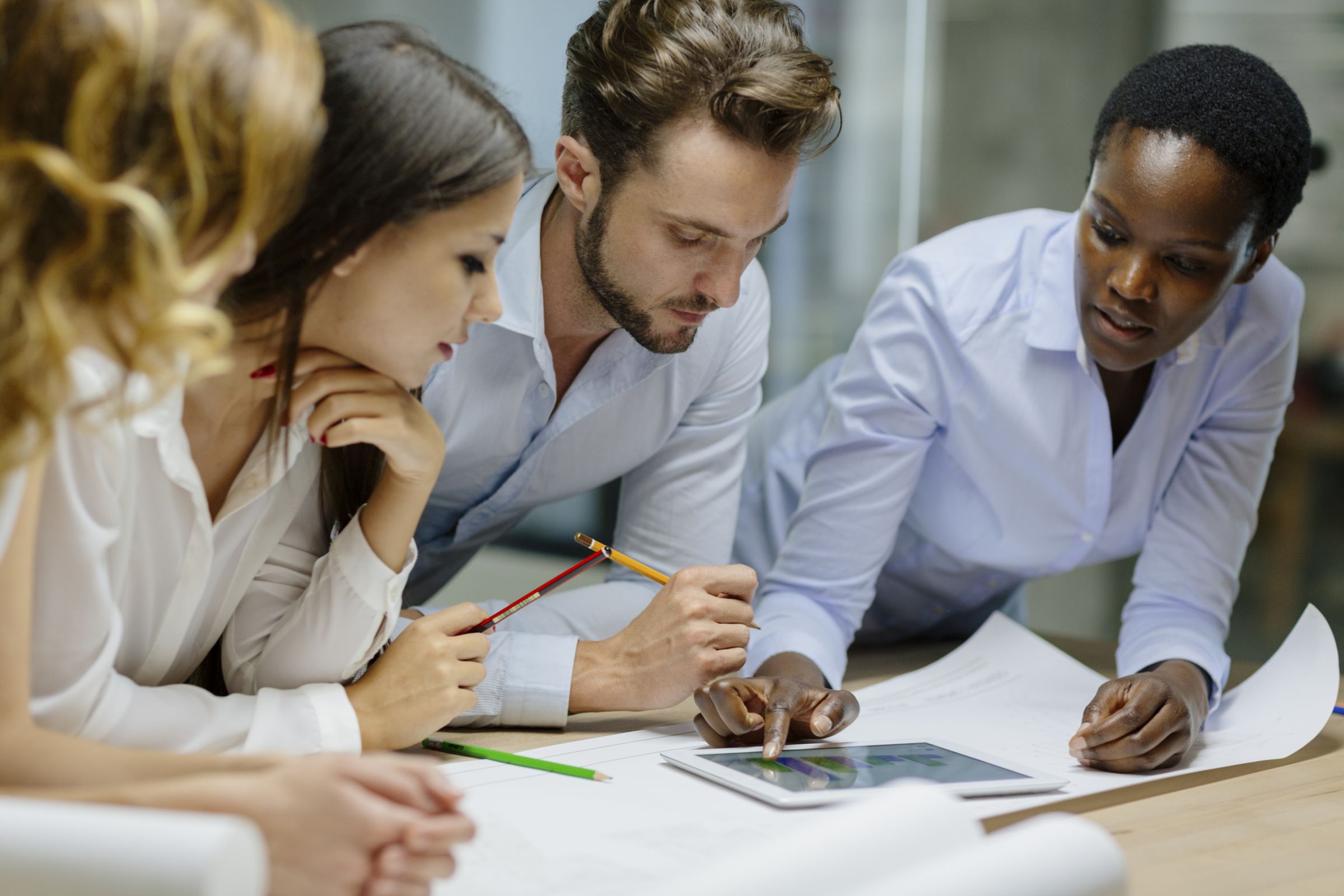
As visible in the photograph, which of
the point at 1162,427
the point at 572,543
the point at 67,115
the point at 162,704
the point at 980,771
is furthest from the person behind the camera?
the point at 572,543

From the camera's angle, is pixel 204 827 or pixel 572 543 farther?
pixel 572 543

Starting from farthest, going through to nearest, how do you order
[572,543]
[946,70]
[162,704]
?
[946,70]
[572,543]
[162,704]

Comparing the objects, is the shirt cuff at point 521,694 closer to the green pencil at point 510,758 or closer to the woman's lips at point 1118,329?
the green pencil at point 510,758

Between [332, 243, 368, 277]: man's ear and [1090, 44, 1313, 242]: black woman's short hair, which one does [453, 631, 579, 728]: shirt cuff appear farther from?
[1090, 44, 1313, 242]: black woman's short hair

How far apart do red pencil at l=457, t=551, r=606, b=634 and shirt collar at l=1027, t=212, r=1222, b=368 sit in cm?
55

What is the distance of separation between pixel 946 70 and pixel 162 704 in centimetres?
201

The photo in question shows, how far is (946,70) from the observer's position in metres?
2.40

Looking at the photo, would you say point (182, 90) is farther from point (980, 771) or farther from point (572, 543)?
point (572, 543)

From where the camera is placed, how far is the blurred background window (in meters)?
2.16

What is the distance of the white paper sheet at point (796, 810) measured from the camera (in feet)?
2.47

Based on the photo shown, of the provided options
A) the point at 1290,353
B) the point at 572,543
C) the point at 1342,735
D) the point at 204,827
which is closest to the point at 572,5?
the point at 572,543

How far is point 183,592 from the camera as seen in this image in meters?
0.87

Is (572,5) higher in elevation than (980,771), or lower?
higher

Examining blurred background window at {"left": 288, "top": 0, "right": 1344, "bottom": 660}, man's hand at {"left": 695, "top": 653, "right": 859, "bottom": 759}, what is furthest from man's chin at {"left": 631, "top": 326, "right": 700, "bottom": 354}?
blurred background window at {"left": 288, "top": 0, "right": 1344, "bottom": 660}
